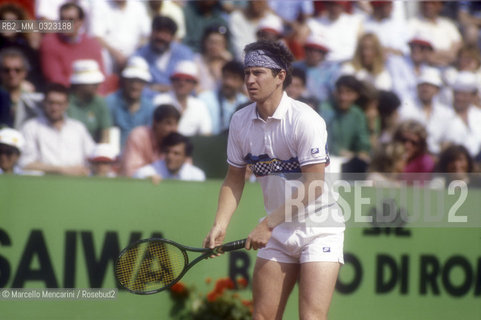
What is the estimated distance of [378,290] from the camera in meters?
6.48

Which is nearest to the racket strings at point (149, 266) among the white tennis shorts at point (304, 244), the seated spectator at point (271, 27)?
the white tennis shorts at point (304, 244)

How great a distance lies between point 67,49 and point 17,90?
669mm

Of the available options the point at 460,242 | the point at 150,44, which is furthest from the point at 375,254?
the point at 150,44

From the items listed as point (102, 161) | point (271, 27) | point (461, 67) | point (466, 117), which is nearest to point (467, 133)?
point (466, 117)

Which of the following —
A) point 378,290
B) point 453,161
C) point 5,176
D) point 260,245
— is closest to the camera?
point 260,245

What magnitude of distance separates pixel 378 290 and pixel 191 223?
5.63ft

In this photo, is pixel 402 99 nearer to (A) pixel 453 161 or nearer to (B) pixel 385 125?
(B) pixel 385 125

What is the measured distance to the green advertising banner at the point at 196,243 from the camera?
6.05 meters

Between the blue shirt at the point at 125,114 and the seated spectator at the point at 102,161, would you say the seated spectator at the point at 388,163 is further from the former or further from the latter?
the seated spectator at the point at 102,161

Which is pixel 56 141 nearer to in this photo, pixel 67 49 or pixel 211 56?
pixel 67 49

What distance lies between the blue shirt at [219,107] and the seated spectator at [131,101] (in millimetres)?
601

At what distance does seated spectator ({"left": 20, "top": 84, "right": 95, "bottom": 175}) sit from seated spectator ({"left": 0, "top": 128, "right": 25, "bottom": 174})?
14 centimetres

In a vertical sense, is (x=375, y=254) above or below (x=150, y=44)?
below

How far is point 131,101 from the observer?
7.29m
